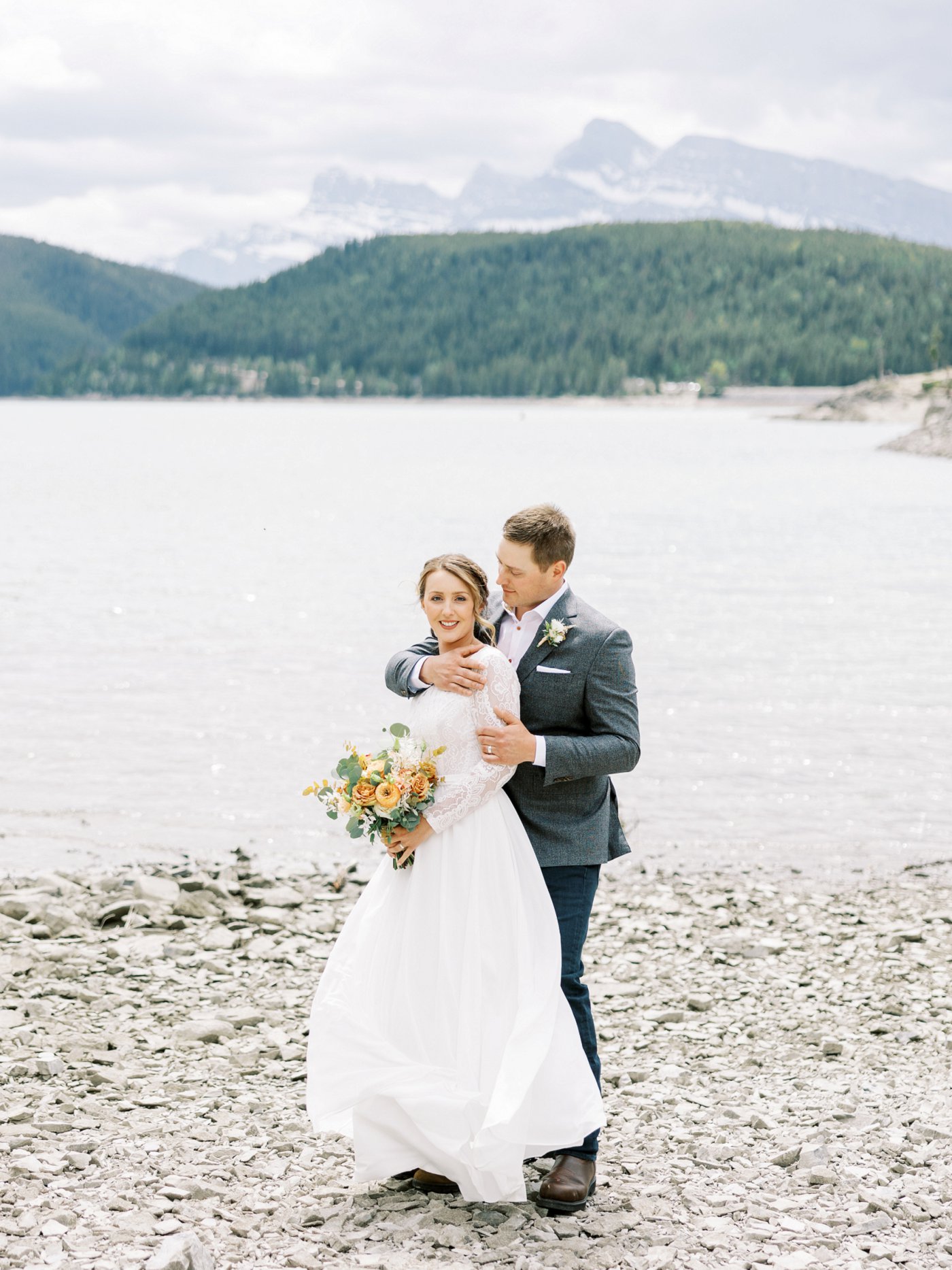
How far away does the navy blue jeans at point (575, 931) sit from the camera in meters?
5.81

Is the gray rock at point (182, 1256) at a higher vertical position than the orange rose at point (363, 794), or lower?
lower

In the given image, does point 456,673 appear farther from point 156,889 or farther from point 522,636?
point 156,889

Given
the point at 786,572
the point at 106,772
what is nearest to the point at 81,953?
the point at 106,772

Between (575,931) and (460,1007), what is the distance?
0.59m

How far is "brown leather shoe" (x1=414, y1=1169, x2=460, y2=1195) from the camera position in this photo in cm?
587

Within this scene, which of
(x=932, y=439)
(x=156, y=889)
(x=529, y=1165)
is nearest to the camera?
(x=529, y=1165)

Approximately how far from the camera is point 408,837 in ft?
18.4

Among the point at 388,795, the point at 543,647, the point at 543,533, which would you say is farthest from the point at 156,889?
the point at 543,533

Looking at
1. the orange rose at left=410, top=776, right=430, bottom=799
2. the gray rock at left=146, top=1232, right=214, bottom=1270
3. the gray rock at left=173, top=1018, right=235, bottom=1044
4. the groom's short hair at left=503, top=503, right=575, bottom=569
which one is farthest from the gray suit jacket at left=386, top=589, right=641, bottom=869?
the gray rock at left=173, top=1018, right=235, bottom=1044

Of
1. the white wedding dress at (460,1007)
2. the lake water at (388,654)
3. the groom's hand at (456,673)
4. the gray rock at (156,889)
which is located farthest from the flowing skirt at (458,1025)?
the lake water at (388,654)

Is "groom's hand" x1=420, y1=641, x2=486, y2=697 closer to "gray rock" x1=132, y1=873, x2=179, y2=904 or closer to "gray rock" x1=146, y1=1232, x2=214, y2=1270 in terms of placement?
"gray rock" x1=146, y1=1232, x2=214, y2=1270

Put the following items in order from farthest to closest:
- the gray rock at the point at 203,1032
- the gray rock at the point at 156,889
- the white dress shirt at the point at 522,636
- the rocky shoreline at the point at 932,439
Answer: the rocky shoreline at the point at 932,439, the gray rock at the point at 156,889, the gray rock at the point at 203,1032, the white dress shirt at the point at 522,636

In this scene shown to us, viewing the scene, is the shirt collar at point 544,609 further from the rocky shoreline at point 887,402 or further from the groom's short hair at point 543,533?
the rocky shoreline at point 887,402

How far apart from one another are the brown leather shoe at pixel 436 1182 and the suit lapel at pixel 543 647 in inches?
82.6
